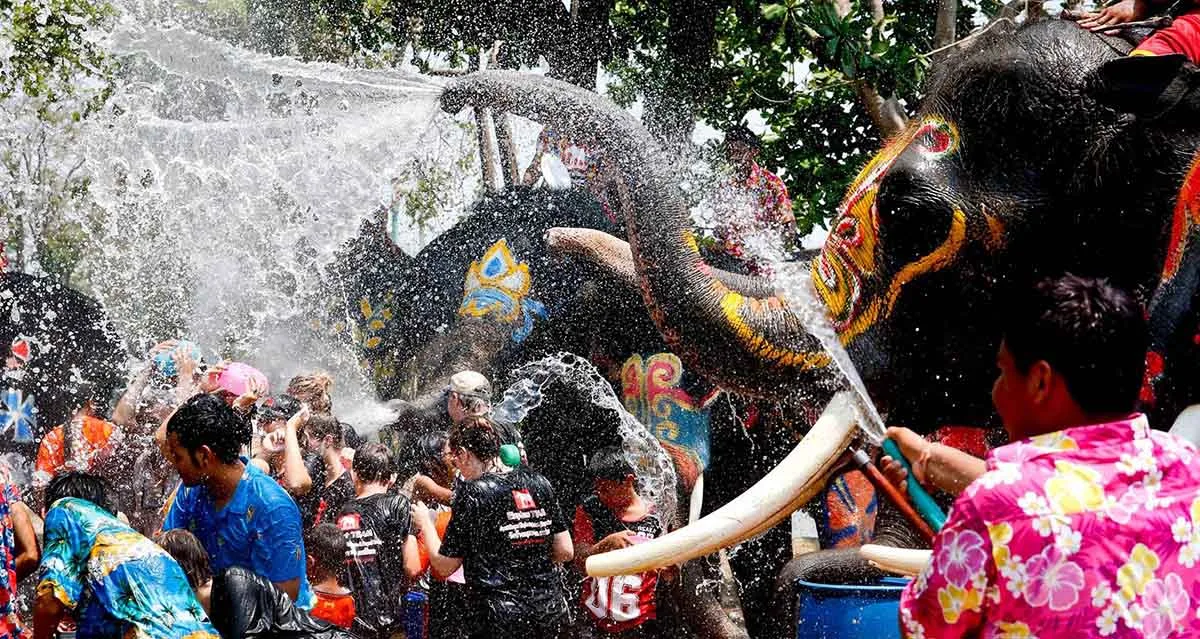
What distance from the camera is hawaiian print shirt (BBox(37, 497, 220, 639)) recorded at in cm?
389

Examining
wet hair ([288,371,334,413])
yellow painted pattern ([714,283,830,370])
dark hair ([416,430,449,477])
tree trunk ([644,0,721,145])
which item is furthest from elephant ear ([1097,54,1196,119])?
tree trunk ([644,0,721,145])

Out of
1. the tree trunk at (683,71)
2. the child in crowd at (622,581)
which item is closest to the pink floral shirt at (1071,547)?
the child in crowd at (622,581)

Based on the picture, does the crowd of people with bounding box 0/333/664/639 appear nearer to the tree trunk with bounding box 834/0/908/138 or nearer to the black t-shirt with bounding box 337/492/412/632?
the black t-shirt with bounding box 337/492/412/632

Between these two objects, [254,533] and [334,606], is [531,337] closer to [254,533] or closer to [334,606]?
[334,606]

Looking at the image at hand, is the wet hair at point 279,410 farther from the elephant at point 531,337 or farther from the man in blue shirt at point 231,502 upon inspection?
the man in blue shirt at point 231,502

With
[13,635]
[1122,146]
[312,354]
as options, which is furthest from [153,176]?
[1122,146]

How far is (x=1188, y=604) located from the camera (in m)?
2.05

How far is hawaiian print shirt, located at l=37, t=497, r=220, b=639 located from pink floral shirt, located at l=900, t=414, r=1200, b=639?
7.86 feet

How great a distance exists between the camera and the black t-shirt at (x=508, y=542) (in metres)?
5.39

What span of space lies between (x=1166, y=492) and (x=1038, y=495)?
192 millimetres

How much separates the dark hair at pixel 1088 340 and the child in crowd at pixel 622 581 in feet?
12.7

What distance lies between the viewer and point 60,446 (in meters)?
8.16

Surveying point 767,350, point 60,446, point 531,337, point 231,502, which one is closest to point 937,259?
point 767,350

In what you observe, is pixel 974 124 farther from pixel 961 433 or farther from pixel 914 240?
pixel 961 433
